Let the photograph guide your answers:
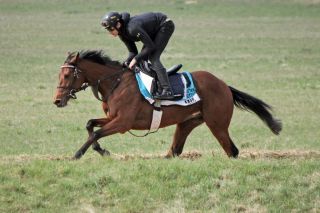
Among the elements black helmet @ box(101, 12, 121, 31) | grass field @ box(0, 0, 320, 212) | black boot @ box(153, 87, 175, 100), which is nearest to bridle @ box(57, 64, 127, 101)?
black boot @ box(153, 87, 175, 100)

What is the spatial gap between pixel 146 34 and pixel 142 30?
115 mm

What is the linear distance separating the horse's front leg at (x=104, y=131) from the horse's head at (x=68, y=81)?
823 millimetres

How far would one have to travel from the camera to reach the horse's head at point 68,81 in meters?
13.4

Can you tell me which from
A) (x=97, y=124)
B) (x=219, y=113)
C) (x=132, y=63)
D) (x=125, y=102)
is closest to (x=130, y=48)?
(x=132, y=63)

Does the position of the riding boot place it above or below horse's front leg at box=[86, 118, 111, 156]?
above

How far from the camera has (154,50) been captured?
1378 centimetres

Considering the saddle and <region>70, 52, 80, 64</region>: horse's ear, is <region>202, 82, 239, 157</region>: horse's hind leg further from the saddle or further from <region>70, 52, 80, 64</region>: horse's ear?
<region>70, 52, 80, 64</region>: horse's ear

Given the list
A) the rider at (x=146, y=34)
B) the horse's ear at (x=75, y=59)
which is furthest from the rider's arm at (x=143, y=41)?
the horse's ear at (x=75, y=59)

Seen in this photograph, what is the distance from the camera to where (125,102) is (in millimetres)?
13523

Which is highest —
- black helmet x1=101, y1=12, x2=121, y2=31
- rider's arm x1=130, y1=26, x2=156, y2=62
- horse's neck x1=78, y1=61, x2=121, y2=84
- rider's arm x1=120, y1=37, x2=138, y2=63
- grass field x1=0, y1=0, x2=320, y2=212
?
black helmet x1=101, y1=12, x2=121, y2=31

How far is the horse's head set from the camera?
1343 centimetres

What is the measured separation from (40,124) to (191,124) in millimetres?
8676

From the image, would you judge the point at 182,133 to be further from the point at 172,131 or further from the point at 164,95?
the point at 172,131

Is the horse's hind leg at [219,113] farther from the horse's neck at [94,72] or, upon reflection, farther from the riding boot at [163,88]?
the horse's neck at [94,72]
